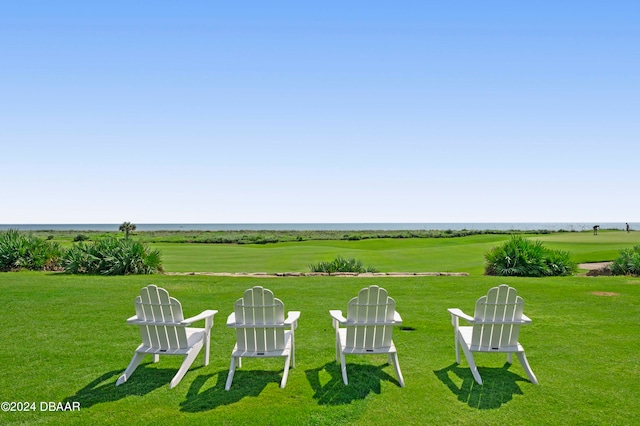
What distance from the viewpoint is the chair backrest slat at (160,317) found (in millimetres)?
5684

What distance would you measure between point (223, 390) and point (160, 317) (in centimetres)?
126

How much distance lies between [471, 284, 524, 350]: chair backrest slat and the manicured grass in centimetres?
50

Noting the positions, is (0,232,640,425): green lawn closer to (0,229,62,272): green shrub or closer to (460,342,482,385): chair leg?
(460,342,482,385): chair leg

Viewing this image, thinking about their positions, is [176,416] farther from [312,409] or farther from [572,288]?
[572,288]

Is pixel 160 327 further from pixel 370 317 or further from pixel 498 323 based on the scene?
pixel 498 323

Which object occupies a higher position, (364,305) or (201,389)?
(364,305)

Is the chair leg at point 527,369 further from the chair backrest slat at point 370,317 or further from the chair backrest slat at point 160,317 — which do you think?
the chair backrest slat at point 160,317

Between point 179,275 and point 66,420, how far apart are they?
11770 millimetres

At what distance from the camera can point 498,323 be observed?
5.86 meters

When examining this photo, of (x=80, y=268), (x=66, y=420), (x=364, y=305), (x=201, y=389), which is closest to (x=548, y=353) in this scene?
(x=364, y=305)

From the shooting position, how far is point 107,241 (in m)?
17.5

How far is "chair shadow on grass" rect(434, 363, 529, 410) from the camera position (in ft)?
17.0

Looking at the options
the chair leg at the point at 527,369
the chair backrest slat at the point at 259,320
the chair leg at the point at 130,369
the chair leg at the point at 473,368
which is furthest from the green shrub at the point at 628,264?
the chair leg at the point at 130,369

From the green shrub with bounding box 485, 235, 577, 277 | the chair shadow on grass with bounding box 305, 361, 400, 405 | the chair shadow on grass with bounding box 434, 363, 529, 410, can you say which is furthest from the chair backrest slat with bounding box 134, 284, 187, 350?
the green shrub with bounding box 485, 235, 577, 277
